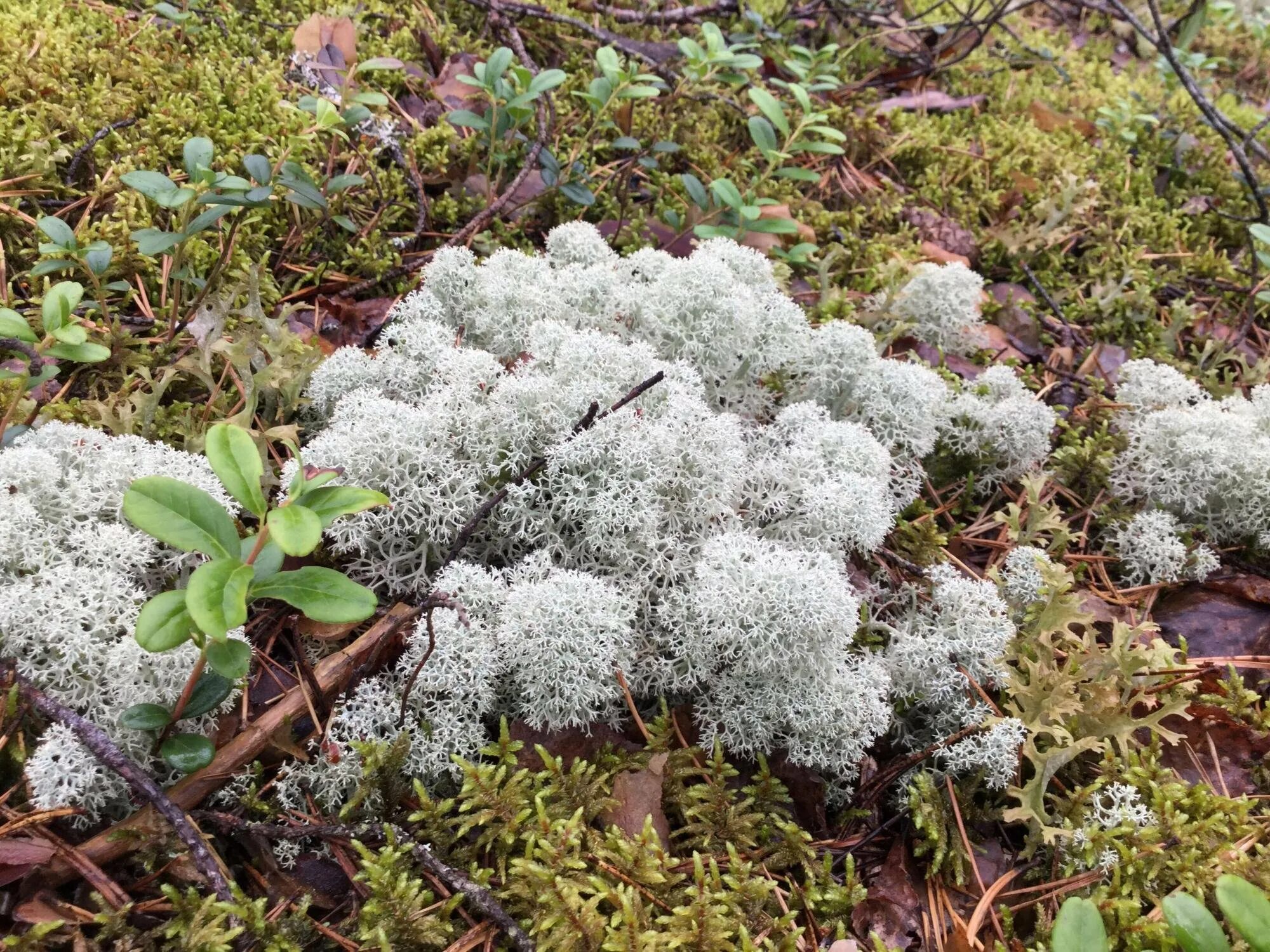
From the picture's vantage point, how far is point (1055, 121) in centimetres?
563

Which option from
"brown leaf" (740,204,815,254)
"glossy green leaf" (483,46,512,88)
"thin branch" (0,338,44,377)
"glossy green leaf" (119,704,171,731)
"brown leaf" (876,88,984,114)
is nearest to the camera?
"glossy green leaf" (119,704,171,731)

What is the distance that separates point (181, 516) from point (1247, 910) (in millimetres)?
2160

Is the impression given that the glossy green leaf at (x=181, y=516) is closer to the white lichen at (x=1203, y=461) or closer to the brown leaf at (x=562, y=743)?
the brown leaf at (x=562, y=743)

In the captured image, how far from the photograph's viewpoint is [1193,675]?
8.85ft

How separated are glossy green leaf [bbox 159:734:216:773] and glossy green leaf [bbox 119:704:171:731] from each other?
0.06 meters

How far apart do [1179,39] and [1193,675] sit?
5.99 metres

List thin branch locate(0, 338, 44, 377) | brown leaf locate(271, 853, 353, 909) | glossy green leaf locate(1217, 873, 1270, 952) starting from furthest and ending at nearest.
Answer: thin branch locate(0, 338, 44, 377), brown leaf locate(271, 853, 353, 909), glossy green leaf locate(1217, 873, 1270, 952)

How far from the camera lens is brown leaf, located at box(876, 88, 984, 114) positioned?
549cm

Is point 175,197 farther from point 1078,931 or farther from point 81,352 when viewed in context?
point 1078,931

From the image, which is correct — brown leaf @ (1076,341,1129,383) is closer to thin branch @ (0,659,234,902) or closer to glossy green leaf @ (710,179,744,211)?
glossy green leaf @ (710,179,744,211)

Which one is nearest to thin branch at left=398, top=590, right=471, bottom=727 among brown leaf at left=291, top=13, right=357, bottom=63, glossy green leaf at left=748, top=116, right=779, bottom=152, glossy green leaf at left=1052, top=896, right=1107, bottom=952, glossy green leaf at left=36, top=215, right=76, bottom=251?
glossy green leaf at left=1052, top=896, right=1107, bottom=952

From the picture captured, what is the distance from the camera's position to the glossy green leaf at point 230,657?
1778mm

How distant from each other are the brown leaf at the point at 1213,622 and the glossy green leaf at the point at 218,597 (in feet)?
9.77

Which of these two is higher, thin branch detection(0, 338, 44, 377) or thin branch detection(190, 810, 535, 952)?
thin branch detection(0, 338, 44, 377)
